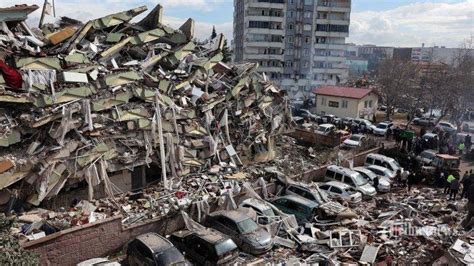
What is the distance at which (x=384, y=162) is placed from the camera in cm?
2530

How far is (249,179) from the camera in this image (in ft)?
71.3

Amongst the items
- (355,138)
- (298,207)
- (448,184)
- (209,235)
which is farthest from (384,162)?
(209,235)

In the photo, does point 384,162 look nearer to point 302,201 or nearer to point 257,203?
point 302,201

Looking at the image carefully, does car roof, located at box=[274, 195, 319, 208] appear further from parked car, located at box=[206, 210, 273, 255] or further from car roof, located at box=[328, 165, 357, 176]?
car roof, located at box=[328, 165, 357, 176]

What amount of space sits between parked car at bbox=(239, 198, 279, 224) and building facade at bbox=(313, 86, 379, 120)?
93.8ft

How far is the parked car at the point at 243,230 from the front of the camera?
1505cm

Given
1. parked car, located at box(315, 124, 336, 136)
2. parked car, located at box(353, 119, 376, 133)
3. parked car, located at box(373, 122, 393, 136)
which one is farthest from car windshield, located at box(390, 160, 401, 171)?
parked car, located at box(353, 119, 376, 133)

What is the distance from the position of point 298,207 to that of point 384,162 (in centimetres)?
997

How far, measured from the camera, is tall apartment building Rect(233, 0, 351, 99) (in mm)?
64312

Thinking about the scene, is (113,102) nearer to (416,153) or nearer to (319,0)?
(416,153)

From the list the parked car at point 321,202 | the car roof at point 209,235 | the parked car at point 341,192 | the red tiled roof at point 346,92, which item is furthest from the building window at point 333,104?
the car roof at point 209,235

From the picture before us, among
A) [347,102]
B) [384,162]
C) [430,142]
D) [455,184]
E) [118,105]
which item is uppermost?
[118,105]

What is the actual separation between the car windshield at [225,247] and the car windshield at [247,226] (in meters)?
1.16

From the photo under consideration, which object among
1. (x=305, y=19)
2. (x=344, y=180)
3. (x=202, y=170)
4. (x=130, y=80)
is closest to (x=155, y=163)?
(x=202, y=170)
